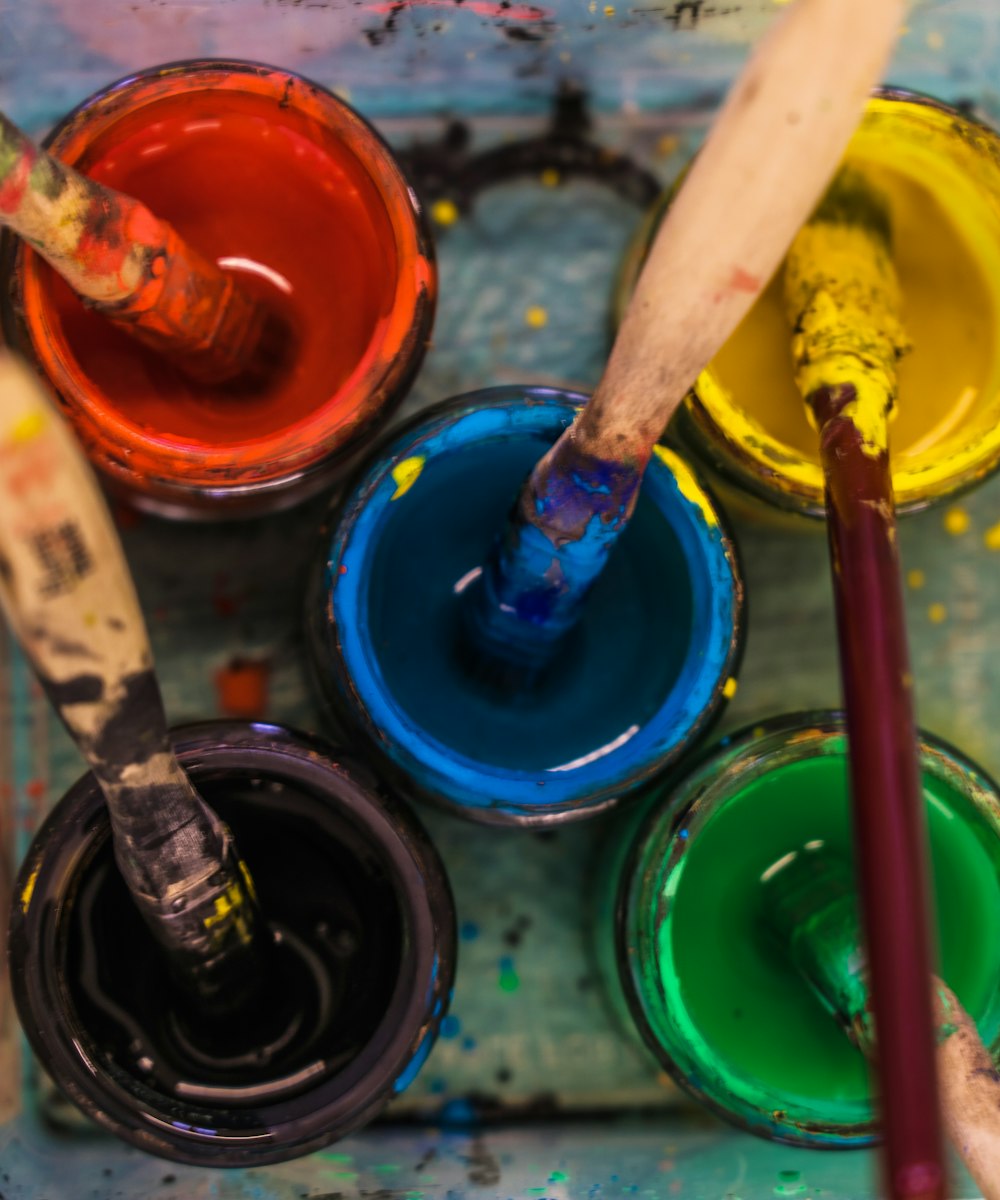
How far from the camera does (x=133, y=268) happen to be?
1.72 feet

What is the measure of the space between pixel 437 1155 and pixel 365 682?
12.1 inches

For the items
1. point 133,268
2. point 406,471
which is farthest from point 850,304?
point 133,268

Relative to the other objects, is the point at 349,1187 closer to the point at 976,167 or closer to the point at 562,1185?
the point at 562,1185

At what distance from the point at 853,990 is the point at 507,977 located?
0.71 feet

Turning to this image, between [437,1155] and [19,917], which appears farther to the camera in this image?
[437,1155]

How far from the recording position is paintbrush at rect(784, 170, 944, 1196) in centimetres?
38

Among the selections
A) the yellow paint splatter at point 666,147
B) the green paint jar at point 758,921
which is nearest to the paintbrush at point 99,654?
the green paint jar at point 758,921

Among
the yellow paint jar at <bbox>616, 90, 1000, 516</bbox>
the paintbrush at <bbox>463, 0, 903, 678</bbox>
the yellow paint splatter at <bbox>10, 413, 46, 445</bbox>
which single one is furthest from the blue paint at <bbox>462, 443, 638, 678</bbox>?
the yellow paint splatter at <bbox>10, 413, 46, 445</bbox>

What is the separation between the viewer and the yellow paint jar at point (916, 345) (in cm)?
61

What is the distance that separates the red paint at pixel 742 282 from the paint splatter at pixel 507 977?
0.46m

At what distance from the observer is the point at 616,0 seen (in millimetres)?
715

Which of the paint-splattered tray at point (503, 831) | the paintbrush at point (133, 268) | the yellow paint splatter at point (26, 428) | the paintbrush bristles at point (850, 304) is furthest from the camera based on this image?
the paint-splattered tray at point (503, 831)

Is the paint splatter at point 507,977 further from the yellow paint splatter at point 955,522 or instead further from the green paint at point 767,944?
the yellow paint splatter at point 955,522

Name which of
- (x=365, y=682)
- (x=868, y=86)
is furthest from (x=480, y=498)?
(x=868, y=86)
